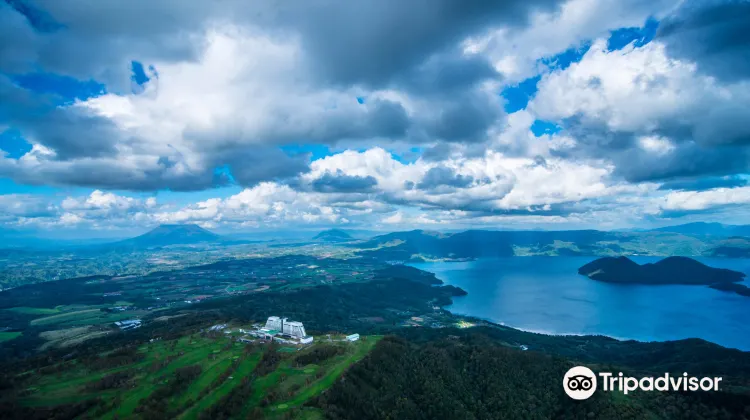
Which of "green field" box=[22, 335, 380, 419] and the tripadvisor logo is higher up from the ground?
"green field" box=[22, 335, 380, 419]

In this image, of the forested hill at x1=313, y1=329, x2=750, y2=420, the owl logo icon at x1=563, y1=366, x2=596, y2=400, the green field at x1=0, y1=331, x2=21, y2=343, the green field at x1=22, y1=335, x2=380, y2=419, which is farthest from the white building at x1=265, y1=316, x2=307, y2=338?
the green field at x1=0, y1=331, x2=21, y2=343

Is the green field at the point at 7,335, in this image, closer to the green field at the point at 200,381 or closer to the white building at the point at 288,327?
the green field at the point at 200,381

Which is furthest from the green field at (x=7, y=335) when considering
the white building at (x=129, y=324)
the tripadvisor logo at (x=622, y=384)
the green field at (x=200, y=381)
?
the tripadvisor logo at (x=622, y=384)

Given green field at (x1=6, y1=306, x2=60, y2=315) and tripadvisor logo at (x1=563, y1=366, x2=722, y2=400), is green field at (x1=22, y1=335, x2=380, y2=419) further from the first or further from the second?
green field at (x1=6, y1=306, x2=60, y2=315)

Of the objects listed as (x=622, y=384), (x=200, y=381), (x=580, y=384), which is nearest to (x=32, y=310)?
(x=200, y=381)

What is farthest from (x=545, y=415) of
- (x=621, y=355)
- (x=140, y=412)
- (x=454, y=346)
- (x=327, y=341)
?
(x=621, y=355)
